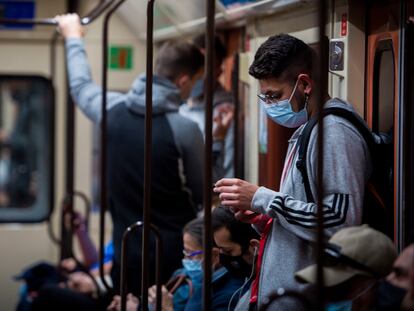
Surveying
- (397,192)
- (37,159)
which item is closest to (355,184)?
(397,192)

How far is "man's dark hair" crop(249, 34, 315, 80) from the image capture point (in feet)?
9.77

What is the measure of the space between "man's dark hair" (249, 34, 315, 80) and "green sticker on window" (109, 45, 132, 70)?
3.67m

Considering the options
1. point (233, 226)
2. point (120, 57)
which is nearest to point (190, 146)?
point (233, 226)

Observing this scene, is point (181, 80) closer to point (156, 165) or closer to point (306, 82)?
point (156, 165)

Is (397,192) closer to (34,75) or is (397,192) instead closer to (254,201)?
(254,201)

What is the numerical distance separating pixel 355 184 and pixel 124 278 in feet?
4.23

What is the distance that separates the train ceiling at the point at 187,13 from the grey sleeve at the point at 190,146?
1.96ft

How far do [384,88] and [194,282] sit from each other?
129 centimetres

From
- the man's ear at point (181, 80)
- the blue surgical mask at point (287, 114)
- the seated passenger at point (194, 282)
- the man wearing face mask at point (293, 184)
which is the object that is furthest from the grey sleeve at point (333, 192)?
the man's ear at point (181, 80)

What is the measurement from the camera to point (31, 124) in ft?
24.7

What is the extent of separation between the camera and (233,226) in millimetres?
3357

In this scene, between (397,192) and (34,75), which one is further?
(34,75)

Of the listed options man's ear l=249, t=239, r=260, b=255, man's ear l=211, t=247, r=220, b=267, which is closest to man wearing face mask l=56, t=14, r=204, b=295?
Answer: man's ear l=211, t=247, r=220, b=267

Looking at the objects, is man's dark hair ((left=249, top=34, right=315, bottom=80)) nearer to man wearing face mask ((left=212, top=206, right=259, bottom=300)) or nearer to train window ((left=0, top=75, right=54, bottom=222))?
man wearing face mask ((left=212, top=206, right=259, bottom=300))
